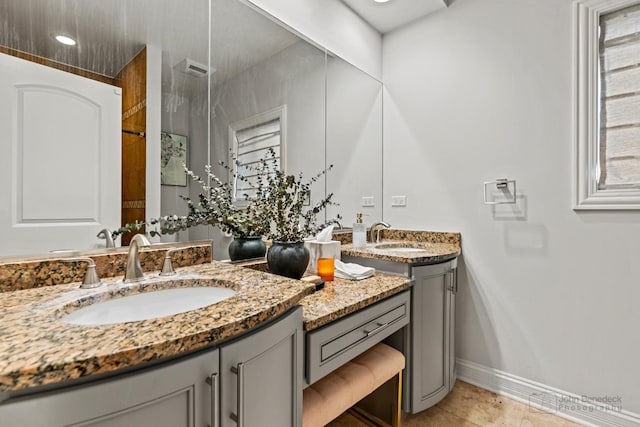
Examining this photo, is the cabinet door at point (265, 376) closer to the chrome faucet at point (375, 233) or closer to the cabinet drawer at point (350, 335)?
the cabinet drawer at point (350, 335)

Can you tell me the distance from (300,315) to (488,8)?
7.53ft

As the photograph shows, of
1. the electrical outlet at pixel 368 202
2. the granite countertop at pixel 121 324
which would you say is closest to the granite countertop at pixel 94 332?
the granite countertop at pixel 121 324

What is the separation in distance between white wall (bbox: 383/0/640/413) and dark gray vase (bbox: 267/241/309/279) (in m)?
1.31

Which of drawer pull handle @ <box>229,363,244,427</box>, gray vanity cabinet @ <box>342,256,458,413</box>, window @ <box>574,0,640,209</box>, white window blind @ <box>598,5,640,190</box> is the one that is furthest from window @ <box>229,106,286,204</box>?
white window blind @ <box>598,5,640,190</box>

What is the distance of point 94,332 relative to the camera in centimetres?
62

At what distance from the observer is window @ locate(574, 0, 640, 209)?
1611mm

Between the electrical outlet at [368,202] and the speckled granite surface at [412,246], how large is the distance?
243 millimetres

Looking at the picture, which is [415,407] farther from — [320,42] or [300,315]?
[320,42]

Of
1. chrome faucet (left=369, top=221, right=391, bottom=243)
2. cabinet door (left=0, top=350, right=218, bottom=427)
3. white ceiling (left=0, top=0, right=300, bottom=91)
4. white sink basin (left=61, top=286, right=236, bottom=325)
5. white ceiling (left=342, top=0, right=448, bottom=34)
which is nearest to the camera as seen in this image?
cabinet door (left=0, top=350, right=218, bottom=427)

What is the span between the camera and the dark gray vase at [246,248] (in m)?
1.47

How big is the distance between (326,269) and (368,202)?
3.53ft

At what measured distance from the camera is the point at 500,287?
199cm

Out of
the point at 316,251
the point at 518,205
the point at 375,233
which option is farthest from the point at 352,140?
the point at 518,205

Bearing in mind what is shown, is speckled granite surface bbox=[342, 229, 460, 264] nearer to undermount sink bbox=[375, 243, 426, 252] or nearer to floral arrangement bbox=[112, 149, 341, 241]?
undermount sink bbox=[375, 243, 426, 252]
